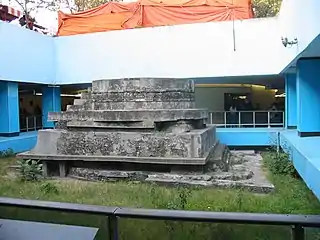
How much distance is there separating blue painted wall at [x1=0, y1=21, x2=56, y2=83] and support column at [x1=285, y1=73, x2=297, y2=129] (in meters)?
9.07

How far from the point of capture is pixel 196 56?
1383 centimetres

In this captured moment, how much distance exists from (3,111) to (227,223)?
1378cm

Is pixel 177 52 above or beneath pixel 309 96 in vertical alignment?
above

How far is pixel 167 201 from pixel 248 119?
29.1 ft

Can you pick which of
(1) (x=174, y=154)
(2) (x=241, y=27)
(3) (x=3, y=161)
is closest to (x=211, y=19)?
(2) (x=241, y=27)

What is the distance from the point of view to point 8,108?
14.2m

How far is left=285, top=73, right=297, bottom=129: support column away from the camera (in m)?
13.4

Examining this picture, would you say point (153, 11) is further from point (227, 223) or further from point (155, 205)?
point (227, 223)

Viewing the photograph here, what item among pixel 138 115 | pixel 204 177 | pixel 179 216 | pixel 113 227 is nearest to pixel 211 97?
pixel 138 115

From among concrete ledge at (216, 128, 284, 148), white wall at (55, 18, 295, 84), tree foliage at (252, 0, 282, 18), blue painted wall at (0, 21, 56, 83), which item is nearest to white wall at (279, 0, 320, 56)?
white wall at (55, 18, 295, 84)

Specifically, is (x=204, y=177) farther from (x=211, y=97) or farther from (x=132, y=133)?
(x=211, y=97)

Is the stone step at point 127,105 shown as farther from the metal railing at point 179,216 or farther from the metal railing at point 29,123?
the metal railing at point 179,216

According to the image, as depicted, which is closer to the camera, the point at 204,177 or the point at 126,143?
the point at 204,177

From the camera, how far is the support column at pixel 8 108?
1412cm
